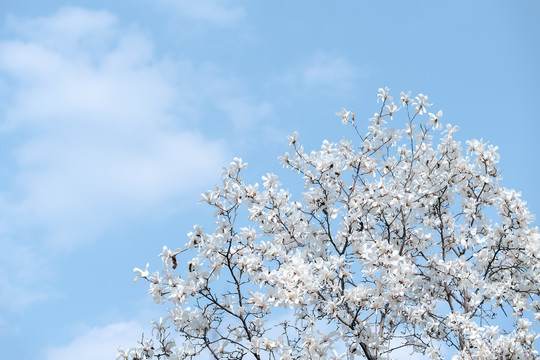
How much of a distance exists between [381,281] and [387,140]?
1.82m

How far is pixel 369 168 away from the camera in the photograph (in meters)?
6.30

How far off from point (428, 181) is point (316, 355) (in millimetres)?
2965

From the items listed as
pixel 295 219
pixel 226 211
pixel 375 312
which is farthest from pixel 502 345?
pixel 226 211

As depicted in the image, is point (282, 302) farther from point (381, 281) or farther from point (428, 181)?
point (428, 181)

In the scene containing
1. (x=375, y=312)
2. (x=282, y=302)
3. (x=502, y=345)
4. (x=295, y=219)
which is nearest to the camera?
(x=282, y=302)

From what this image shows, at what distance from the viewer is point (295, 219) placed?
6000 millimetres

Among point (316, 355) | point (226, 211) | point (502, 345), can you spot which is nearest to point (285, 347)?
point (316, 355)

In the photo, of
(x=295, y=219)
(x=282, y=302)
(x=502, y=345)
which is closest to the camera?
(x=282, y=302)

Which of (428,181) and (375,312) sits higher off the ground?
(428,181)

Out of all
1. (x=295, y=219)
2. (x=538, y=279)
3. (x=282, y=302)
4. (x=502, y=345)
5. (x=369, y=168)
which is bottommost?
(x=502, y=345)

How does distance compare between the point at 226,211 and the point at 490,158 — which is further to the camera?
the point at 490,158

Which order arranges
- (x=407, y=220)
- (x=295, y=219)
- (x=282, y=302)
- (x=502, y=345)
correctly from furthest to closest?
(x=407, y=220) < (x=295, y=219) < (x=502, y=345) < (x=282, y=302)

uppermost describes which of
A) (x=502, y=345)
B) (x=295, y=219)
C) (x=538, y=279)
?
(x=295, y=219)

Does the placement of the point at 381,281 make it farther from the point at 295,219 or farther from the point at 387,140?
the point at 387,140
